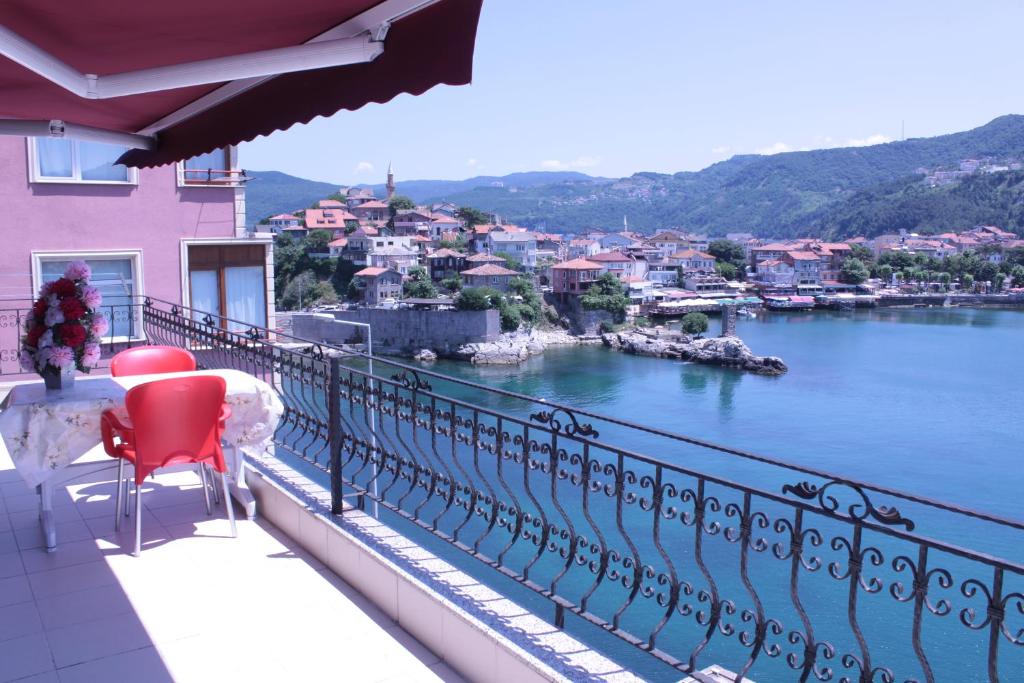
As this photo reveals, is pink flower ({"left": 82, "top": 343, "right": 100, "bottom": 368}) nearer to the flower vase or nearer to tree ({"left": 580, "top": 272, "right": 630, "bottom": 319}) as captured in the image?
the flower vase

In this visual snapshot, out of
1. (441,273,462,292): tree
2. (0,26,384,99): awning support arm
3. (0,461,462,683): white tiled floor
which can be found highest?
(0,26,384,99): awning support arm

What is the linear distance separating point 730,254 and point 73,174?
109 m

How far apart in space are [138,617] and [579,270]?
73147mm

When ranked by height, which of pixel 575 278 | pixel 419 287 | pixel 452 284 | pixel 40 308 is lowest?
pixel 419 287

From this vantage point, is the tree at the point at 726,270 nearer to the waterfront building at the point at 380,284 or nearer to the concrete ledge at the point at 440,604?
the waterfront building at the point at 380,284

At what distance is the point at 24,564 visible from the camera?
3.32m

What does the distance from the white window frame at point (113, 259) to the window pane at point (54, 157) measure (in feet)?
3.65

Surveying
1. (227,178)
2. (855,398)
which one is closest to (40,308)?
(227,178)

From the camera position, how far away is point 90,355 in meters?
3.69

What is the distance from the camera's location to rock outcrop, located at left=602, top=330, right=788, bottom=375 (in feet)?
177

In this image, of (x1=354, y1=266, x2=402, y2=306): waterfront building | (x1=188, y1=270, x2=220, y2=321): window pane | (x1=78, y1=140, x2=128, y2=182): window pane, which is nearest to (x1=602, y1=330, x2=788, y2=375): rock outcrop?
(x1=354, y1=266, x2=402, y2=306): waterfront building

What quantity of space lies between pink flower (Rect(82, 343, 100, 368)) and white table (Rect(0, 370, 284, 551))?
0.14 meters

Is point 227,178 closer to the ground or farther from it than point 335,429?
farther from it

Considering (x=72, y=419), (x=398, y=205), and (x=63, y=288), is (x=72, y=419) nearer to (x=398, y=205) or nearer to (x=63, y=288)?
(x=63, y=288)
